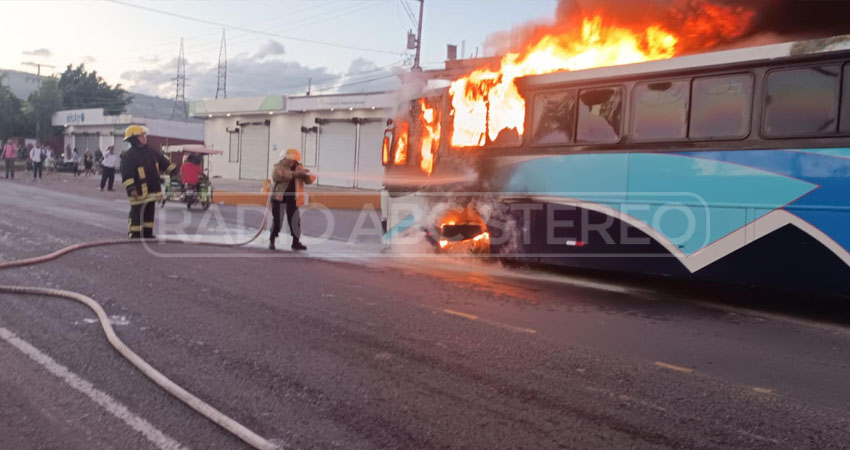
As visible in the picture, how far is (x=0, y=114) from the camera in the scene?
62.0 m

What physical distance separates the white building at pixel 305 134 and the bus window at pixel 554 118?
67.8 ft

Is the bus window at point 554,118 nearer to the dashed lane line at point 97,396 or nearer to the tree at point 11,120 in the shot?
the dashed lane line at point 97,396

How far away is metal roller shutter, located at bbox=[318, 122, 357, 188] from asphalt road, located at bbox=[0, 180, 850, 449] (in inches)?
1021

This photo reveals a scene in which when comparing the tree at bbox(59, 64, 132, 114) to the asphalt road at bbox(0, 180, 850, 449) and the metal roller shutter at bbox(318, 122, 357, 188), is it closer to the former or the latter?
the metal roller shutter at bbox(318, 122, 357, 188)

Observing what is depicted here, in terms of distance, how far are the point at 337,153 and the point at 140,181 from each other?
78.7 ft

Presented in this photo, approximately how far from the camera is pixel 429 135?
11.5m

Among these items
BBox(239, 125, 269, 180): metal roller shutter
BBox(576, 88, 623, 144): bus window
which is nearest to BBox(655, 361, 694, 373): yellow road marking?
BBox(576, 88, 623, 144): bus window

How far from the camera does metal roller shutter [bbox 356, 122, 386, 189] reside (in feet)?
110

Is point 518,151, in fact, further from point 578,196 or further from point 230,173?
point 230,173

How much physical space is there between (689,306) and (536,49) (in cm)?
478

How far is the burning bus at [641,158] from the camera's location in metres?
7.20

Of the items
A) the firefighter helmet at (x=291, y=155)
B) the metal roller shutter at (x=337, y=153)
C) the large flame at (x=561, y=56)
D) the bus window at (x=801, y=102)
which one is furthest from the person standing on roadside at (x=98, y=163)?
the bus window at (x=801, y=102)

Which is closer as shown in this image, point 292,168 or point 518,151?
point 518,151

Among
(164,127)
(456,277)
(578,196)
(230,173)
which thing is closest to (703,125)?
(578,196)
